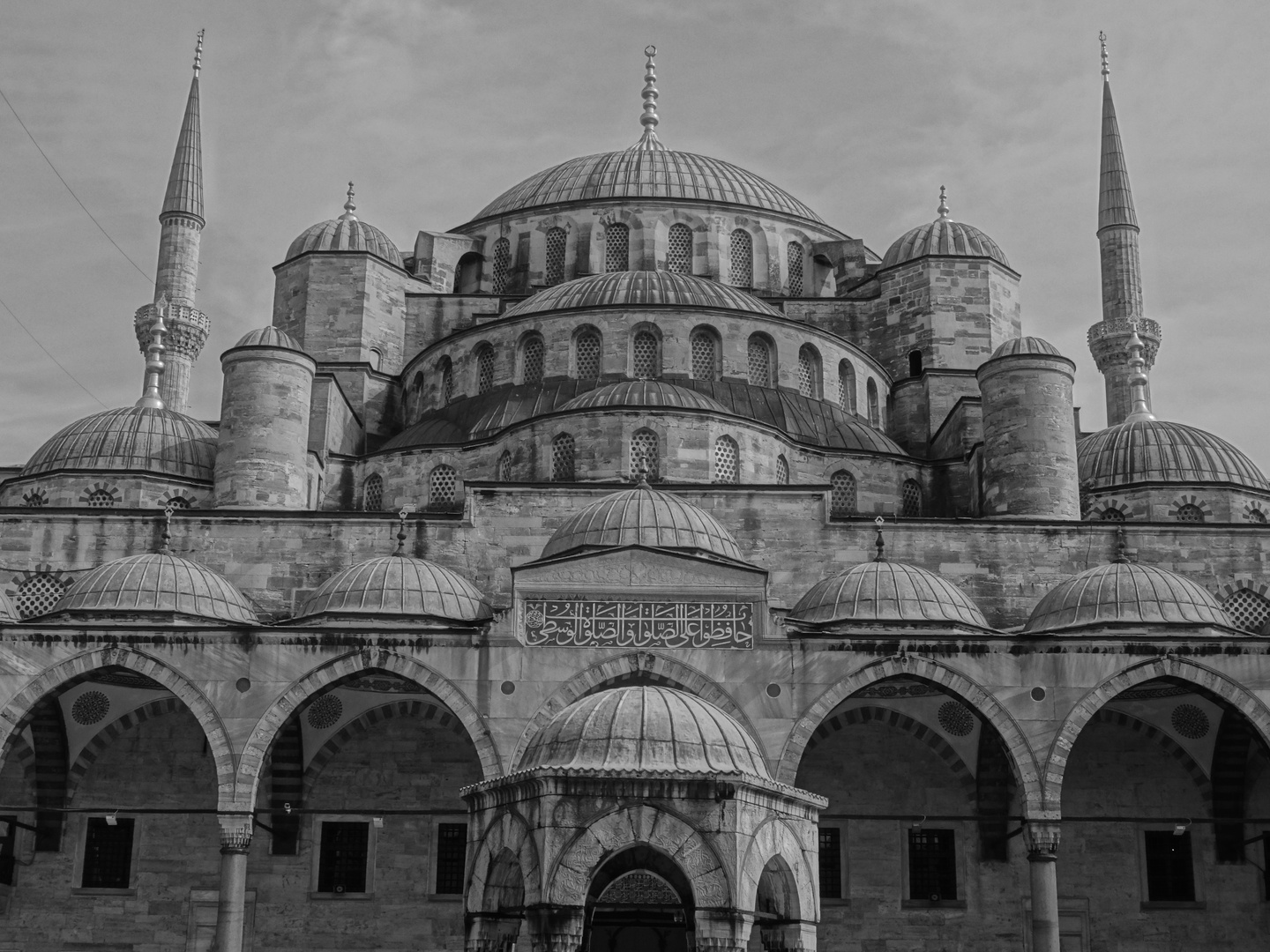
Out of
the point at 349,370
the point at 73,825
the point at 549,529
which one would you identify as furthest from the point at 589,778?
the point at 349,370

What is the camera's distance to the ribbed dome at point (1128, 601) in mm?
19281

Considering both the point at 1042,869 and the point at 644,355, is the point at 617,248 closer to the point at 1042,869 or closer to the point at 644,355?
the point at 644,355

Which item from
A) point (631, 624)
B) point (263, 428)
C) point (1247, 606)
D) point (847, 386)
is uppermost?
point (847, 386)

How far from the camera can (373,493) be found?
24.7 meters

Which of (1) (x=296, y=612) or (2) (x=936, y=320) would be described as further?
(2) (x=936, y=320)

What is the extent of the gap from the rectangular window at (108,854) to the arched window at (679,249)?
44.0ft

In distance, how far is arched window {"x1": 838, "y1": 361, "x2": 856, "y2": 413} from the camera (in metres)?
26.3

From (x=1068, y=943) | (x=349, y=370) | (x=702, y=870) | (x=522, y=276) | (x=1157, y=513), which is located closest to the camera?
(x=702, y=870)

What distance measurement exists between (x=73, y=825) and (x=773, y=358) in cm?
1127

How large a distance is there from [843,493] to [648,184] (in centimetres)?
913

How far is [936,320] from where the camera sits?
2834 centimetres

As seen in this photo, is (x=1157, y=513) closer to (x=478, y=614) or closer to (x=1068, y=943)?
(x=1068, y=943)

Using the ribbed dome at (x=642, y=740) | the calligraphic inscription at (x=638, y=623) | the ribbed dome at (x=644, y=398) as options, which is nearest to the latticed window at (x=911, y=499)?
the ribbed dome at (x=644, y=398)

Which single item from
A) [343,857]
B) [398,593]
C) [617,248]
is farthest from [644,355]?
[343,857]
